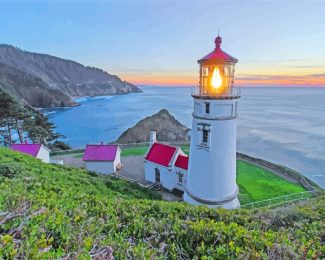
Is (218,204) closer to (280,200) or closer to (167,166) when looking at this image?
(167,166)

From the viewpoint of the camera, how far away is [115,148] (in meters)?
16.2

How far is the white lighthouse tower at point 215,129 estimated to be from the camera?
866cm

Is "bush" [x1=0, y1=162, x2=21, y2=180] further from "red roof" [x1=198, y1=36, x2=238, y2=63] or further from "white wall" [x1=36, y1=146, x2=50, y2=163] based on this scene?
"white wall" [x1=36, y1=146, x2=50, y2=163]

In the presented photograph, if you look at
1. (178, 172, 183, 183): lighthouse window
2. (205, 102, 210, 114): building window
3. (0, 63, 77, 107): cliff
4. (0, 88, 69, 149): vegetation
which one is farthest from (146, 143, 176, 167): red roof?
(0, 63, 77, 107): cliff

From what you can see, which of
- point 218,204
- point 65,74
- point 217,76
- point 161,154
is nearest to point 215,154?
point 218,204

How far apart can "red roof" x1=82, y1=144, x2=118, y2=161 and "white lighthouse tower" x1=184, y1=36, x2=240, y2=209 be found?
791 centimetres

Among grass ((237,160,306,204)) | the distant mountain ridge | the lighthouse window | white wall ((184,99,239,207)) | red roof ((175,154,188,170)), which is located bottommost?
grass ((237,160,306,204))

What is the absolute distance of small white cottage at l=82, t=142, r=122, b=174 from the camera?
1563cm

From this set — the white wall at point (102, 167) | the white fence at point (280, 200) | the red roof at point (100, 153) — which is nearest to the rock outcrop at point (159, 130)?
the red roof at point (100, 153)

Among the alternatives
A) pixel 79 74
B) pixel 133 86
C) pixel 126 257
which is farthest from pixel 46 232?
pixel 133 86

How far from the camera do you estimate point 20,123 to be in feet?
73.7

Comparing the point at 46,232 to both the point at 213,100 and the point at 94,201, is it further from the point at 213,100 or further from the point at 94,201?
the point at 213,100

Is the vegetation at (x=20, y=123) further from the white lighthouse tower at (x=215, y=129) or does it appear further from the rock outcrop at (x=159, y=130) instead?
the white lighthouse tower at (x=215, y=129)

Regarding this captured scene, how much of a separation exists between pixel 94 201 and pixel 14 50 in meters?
168
